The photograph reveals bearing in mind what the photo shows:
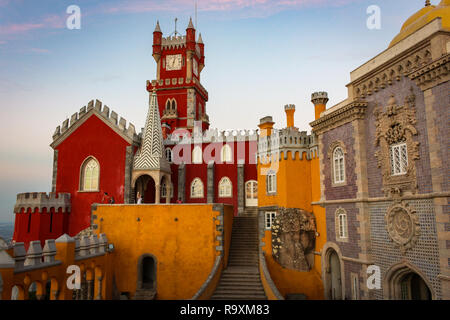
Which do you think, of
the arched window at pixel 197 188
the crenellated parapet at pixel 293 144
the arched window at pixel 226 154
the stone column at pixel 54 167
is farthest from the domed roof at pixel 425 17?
the stone column at pixel 54 167

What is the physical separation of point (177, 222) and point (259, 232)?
4.73 metres

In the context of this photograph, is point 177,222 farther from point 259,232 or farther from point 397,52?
point 397,52

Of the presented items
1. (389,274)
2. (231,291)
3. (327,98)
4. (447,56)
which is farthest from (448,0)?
(231,291)

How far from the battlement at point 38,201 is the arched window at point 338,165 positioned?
18.3 metres

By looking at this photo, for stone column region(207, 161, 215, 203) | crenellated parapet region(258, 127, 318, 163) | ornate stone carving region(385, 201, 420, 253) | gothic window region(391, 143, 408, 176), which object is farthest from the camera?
stone column region(207, 161, 215, 203)

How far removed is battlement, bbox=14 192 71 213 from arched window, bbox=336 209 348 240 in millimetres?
18283

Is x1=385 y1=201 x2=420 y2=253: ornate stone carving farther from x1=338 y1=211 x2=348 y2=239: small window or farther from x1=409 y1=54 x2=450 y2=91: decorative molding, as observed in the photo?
x1=409 y1=54 x2=450 y2=91: decorative molding

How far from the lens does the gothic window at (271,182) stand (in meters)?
19.5

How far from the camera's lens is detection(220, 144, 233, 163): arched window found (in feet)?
88.3

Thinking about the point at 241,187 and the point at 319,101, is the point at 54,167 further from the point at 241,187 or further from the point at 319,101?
the point at 319,101

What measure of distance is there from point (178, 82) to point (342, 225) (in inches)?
921

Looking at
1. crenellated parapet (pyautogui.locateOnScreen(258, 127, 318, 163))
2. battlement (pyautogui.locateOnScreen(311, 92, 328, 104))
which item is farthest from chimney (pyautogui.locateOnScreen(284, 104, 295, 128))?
battlement (pyautogui.locateOnScreen(311, 92, 328, 104))

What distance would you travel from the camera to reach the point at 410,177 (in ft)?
40.0

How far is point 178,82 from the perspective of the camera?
3400cm
